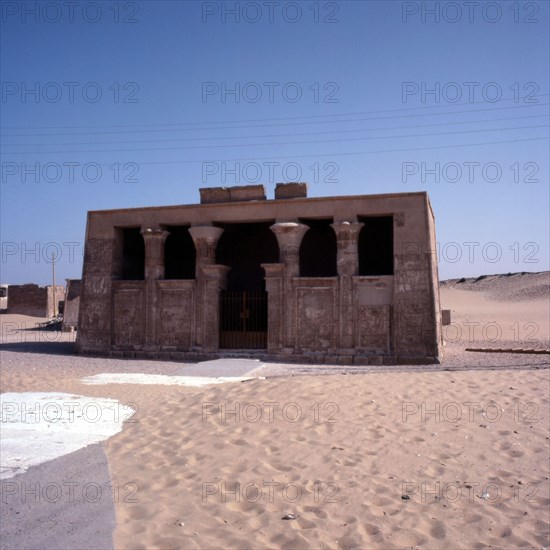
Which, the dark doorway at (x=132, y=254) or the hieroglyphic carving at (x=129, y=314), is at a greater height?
the dark doorway at (x=132, y=254)

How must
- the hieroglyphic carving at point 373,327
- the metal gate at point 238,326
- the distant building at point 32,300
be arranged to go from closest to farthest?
the hieroglyphic carving at point 373,327
the metal gate at point 238,326
the distant building at point 32,300

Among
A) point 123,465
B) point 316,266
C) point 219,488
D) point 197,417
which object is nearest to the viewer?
point 219,488

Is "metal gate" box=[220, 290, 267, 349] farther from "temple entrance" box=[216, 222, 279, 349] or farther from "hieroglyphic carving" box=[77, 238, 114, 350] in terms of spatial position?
"hieroglyphic carving" box=[77, 238, 114, 350]

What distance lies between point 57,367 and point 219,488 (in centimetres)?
981

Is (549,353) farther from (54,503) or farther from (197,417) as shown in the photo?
(54,503)

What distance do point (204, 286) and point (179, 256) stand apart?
209 inches

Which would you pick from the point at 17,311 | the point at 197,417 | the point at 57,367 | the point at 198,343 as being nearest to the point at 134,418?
the point at 197,417

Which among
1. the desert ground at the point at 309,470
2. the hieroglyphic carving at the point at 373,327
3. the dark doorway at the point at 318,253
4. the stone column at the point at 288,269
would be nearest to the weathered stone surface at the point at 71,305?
the dark doorway at the point at 318,253

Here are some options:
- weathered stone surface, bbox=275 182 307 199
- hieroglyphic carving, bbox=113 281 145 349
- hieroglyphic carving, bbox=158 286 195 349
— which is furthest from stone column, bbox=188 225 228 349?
weathered stone surface, bbox=275 182 307 199

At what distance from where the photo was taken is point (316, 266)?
787 inches

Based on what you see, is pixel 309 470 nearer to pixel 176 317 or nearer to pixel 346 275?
pixel 346 275

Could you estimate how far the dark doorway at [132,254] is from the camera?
18672mm

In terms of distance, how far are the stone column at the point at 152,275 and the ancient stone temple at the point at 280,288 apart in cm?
3

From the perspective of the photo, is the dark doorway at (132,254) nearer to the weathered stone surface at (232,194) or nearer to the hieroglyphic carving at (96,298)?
the hieroglyphic carving at (96,298)
